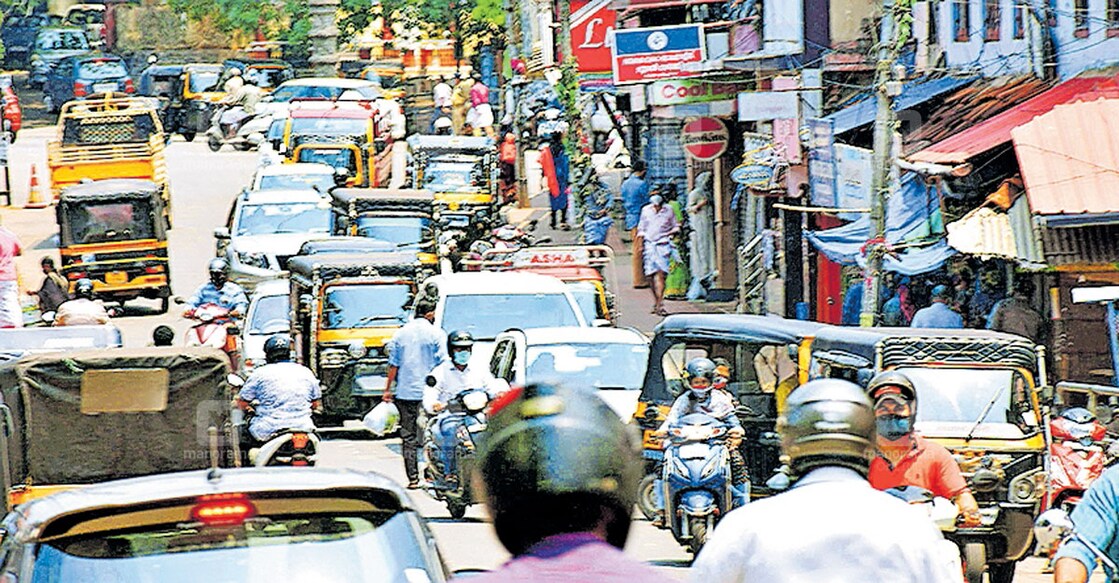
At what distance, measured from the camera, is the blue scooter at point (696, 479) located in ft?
42.5

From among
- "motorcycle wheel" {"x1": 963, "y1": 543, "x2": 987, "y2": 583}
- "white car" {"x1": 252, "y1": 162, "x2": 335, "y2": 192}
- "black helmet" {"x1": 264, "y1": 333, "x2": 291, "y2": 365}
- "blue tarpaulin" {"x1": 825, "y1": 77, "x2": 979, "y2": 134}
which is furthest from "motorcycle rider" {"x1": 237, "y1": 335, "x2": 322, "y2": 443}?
"white car" {"x1": 252, "y1": 162, "x2": 335, "y2": 192}

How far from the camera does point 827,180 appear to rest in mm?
24812

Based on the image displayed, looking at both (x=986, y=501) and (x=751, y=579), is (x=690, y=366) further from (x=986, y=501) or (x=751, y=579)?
(x=751, y=579)

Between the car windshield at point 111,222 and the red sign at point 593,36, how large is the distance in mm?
8437

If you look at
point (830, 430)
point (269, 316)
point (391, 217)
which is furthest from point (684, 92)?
point (830, 430)

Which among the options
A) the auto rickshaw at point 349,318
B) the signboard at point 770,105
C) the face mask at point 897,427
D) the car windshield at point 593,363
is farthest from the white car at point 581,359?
the signboard at point 770,105

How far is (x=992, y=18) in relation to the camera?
2125cm

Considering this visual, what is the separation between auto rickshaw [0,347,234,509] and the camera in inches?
537

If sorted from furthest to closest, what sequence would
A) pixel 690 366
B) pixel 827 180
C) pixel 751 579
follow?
1. pixel 827 180
2. pixel 690 366
3. pixel 751 579

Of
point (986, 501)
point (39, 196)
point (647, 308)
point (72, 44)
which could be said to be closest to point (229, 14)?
point (72, 44)

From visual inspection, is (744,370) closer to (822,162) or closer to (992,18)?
(992,18)

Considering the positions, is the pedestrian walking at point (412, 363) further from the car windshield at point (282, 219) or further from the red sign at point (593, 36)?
the red sign at point (593, 36)

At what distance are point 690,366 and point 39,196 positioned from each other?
32.0 m

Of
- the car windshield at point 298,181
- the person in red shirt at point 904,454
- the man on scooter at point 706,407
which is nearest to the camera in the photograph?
the person in red shirt at point 904,454
